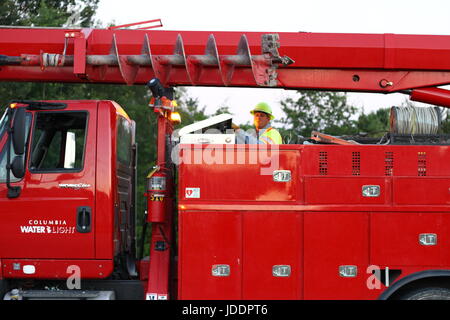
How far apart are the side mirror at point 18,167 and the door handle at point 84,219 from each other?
69 cm

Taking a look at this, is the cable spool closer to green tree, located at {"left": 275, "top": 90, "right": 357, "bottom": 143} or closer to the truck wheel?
the truck wheel

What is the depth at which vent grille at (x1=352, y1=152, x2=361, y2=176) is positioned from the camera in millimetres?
6023

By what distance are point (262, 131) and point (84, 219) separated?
2.12m

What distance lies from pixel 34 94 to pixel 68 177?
56.0 ft

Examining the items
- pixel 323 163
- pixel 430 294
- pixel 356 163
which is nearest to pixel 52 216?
pixel 323 163

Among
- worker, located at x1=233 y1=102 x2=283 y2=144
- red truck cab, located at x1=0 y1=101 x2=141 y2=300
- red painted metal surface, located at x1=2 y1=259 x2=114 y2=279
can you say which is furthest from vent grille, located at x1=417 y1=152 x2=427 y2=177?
red painted metal surface, located at x1=2 y1=259 x2=114 y2=279

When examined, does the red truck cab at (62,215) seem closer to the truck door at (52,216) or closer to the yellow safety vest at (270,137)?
the truck door at (52,216)

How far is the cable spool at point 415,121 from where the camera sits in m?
6.45

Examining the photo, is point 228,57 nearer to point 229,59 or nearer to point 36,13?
point 229,59

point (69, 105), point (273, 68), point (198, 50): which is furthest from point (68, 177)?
point (273, 68)

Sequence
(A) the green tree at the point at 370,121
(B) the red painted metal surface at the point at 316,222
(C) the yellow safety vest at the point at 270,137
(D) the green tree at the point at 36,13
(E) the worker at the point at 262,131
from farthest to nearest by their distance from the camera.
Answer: (A) the green tree at the point at 370,121 < (D) the green tree at the point at 36,13 < (C) the yellow safety vest at the point at 270,137 < (E) the worker at the point at 262,131 < (B) the red painted metal surface at the point at 316,222

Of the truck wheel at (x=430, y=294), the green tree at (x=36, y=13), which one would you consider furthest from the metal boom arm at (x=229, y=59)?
the green tree at (x=36, y=13)

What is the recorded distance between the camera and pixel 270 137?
667cm

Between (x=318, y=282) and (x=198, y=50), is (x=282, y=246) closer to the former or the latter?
(x=318, y=282)
